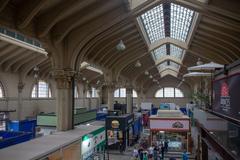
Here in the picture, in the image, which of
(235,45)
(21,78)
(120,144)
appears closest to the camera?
(235,45)

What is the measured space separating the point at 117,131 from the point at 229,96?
11.9 m

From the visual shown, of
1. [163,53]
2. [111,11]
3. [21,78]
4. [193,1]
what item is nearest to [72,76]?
[111,11]

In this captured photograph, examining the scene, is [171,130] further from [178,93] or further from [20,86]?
[178,93]

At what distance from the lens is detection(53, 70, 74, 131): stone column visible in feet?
37.6

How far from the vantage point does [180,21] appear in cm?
1816

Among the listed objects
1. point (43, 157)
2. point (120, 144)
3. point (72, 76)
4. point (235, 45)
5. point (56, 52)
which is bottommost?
point (120, 144)

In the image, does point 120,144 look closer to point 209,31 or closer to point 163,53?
point 209,31

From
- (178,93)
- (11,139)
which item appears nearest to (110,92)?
(11,139)

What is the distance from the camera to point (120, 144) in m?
18.7

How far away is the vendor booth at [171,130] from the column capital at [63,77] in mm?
6683

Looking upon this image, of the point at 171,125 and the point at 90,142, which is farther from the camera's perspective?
the point at 171,125

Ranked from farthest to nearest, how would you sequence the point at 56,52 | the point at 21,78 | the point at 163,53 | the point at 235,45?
1. the point at 163,53
2. the point at 21,78
3. the point at 235,45
4. the point at 56,52

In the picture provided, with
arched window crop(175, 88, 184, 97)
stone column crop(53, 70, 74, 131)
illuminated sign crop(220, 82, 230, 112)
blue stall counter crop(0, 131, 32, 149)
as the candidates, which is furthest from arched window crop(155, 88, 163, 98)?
illuminated sign crop(220, 82, 230, 112)

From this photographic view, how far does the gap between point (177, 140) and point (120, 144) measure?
4114 millimetres
